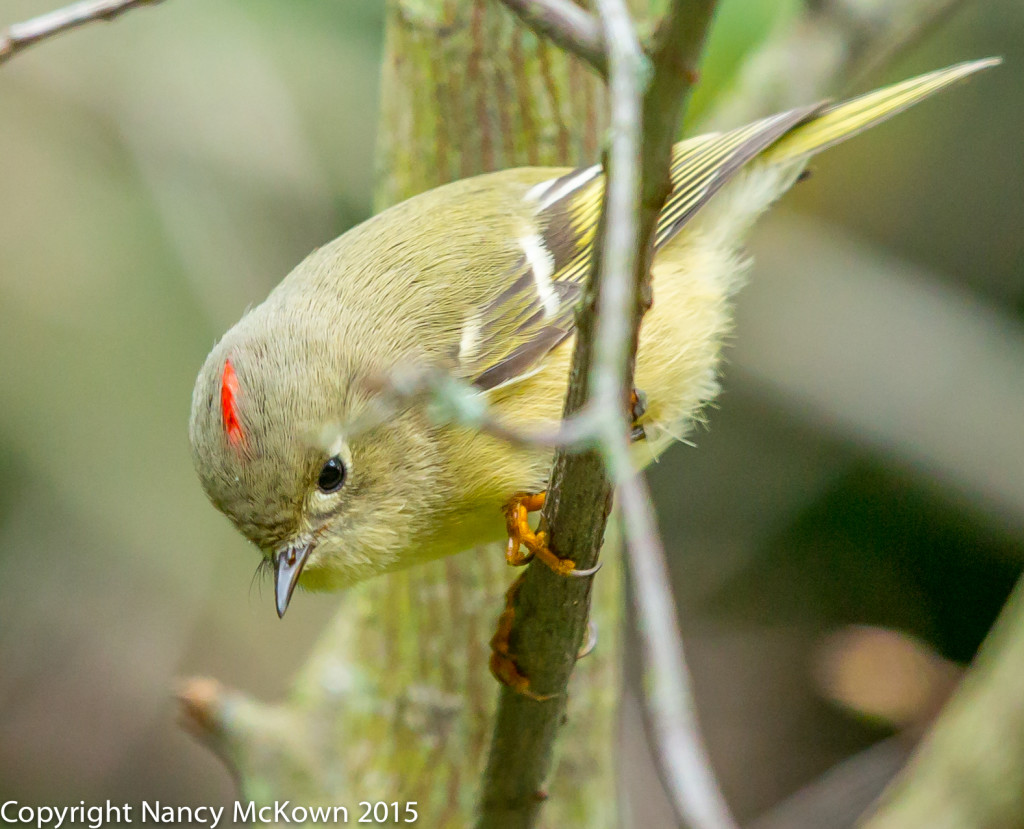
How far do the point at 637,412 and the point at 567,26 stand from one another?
0.79m

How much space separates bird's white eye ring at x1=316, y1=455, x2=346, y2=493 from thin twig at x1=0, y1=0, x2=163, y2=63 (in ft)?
2.96

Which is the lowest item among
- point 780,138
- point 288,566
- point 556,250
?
point 288,566

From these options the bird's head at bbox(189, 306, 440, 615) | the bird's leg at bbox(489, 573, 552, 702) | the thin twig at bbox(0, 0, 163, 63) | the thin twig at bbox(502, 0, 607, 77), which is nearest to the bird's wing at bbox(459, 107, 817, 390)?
the bird's head at bbox(189, 306, 440, 615)

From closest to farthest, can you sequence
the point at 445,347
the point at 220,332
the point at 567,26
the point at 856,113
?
the point at 567,26 → the point at 445,347 → the point at 856,113 → the point at 220,332

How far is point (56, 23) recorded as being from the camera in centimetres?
148

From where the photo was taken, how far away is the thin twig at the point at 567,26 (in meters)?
1.33

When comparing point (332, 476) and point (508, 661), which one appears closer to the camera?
point (508, 661)

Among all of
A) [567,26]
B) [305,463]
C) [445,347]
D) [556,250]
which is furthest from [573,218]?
[567,26]

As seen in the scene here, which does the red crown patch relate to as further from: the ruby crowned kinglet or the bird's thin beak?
the bird's thin beak

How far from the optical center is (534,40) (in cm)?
278

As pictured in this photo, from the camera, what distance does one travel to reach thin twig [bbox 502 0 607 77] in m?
1.33

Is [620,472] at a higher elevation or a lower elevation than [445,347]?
higher

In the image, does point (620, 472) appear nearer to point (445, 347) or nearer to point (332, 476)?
point (332, 476)

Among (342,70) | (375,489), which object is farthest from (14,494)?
(375,489)
